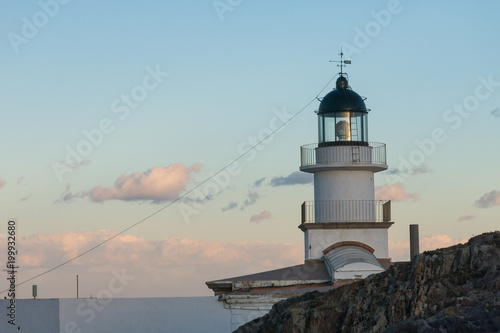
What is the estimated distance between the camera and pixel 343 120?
26188 mm

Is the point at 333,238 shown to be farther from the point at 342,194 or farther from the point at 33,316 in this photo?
the point at 33,316

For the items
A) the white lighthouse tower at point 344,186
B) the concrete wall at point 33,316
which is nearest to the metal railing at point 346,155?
the white lighthouse tower at point 344,186

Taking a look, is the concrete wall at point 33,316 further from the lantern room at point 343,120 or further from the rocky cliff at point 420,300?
the lantern room at point 343,120

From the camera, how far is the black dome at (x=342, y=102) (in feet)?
85.7

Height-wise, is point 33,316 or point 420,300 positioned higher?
point 420,300

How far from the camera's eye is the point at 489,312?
11.7 m

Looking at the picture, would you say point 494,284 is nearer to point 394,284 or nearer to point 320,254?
point 394,284

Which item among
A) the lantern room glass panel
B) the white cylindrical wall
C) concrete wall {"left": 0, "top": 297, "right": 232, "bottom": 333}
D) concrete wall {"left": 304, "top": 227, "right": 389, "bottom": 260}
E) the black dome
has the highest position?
the black dome

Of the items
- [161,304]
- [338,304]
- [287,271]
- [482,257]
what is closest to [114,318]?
[161,304]

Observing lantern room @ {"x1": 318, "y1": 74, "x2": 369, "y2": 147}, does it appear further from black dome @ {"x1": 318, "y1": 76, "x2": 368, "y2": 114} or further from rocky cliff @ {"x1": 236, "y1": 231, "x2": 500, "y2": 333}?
rocky cliff @ {"x1": 236, "y1": 231, "x2": 500, "y2": 333}

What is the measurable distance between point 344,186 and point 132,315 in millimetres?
7010

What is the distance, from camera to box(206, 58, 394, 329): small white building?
2531cm

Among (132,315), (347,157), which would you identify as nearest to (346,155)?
(347,157)

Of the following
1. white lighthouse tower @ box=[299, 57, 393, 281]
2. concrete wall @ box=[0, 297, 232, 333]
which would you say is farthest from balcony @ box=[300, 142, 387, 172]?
concrete wall @ box=[0, 297, 232, 333]
